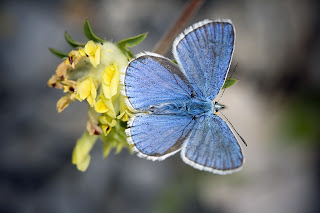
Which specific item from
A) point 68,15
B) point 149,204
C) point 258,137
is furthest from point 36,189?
point 258,137

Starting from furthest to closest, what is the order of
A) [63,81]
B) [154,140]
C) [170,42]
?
[170,42] < [63,81] < [154,140]

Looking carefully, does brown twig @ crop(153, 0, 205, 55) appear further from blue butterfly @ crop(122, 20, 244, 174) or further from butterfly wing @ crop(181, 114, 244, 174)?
butterfly wing @ crop(181, 114, 244, 174)

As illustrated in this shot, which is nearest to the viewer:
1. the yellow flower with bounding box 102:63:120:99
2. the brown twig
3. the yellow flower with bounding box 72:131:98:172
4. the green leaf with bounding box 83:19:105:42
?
the yellow flower with bounding box 102:63:120:99

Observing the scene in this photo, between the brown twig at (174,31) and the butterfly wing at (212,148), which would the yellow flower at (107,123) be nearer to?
the butterfly wing at (212,148)

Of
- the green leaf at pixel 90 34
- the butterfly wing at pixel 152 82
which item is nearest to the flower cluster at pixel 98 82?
the green leaf at pixel 90 34

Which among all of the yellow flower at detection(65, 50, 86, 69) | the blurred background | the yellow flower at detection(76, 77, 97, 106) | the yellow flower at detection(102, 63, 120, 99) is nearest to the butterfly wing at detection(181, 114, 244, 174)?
the yellow flower at detection(102, 63, 120, 99)

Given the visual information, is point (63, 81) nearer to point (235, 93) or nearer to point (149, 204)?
point (149, 204)

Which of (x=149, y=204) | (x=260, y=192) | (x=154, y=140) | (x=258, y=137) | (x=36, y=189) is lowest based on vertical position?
(x=36, y=189)
